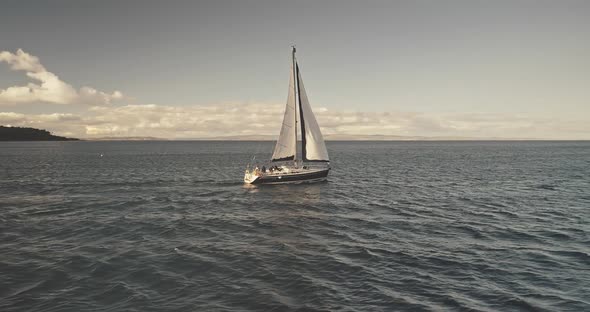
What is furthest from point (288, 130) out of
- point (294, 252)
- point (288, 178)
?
point (294, 252)

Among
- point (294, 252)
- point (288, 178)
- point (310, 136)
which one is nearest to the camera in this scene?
point (294, 252)

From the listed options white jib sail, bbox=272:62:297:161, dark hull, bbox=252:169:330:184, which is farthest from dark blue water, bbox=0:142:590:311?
white jib sail, bbox=272:62:297:161

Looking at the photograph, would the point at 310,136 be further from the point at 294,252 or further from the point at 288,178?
the point at 294,252

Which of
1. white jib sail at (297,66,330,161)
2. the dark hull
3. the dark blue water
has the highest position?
white jib sail at (297,66,330,161)

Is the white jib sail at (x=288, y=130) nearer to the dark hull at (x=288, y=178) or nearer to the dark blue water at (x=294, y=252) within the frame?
the dark hull at (x=288, y=178)

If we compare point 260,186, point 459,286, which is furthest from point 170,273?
point 260,186

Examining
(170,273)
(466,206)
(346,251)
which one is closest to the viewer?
(170,273)

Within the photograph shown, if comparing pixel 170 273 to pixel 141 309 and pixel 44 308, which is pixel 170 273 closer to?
pixel 141 309

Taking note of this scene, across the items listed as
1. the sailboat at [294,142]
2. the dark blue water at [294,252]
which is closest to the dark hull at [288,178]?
the sailboat at [294,142]

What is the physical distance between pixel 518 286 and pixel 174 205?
1193 inches

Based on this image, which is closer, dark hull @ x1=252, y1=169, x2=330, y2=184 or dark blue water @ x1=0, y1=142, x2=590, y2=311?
dark blue water @ x1=0, y1=142, x2=590, y2=311

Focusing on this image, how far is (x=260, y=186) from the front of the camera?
51.0m

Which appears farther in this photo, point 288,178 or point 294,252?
point 288,178

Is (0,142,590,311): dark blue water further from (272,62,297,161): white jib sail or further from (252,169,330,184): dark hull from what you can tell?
(272,62,297,161): white jib sail
